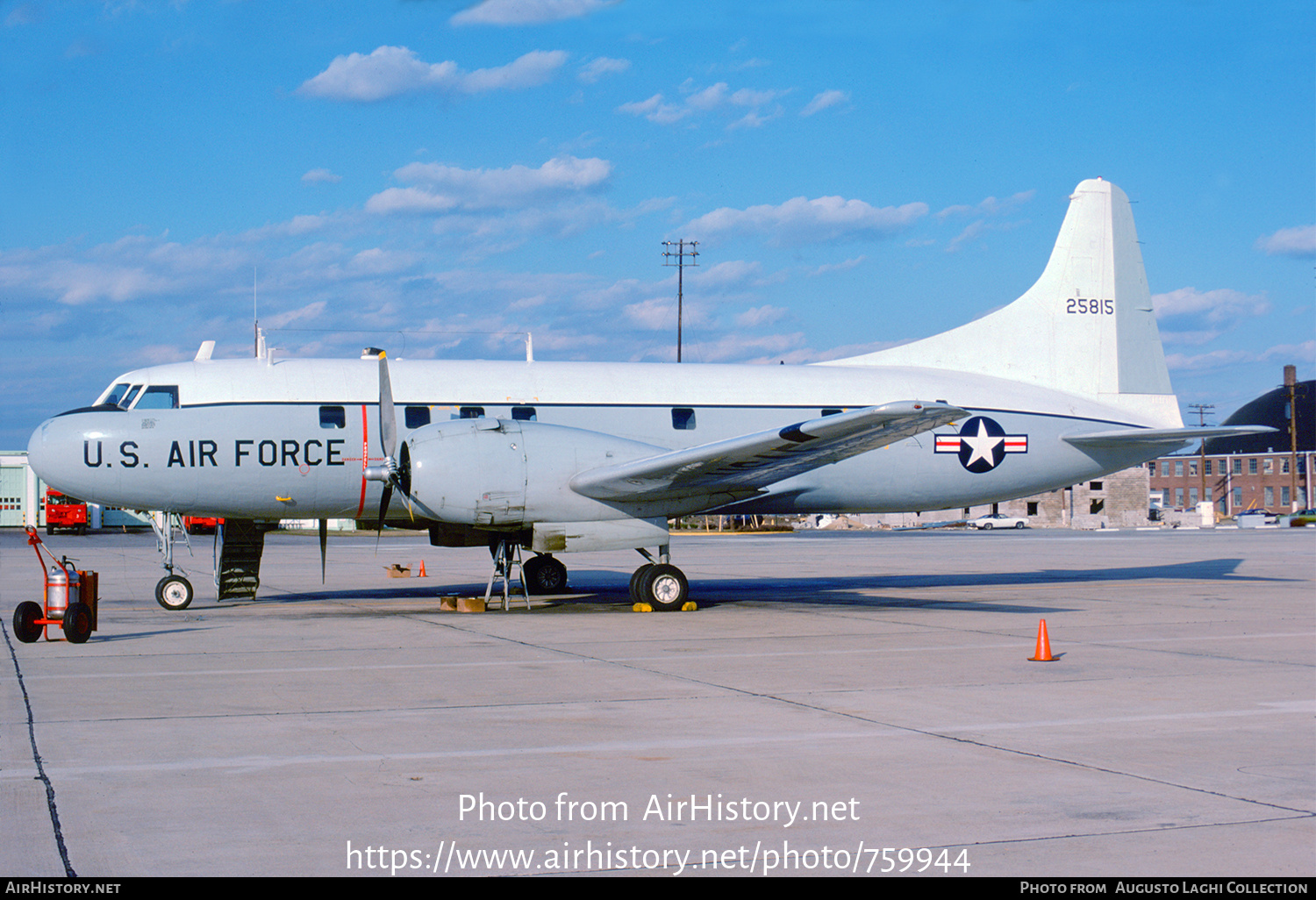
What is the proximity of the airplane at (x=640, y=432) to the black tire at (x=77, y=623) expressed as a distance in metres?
3.79

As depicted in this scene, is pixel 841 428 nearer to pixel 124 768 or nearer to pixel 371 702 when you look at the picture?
pixel 371 702

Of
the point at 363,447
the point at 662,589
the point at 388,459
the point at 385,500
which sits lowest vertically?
the point at 662,589

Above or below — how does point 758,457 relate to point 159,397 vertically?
below

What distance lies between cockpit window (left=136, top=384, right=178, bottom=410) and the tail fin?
12.0 metres

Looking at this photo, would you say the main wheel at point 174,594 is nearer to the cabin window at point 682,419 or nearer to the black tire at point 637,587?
the black tire at point 637,587

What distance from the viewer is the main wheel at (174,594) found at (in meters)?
17.9

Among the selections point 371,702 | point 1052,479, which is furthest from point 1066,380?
point 371,702

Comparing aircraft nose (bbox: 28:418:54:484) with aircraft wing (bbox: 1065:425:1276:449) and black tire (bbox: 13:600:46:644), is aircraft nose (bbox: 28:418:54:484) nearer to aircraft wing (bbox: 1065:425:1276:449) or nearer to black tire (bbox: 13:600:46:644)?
black tire (bbox: 13:600:46:644)

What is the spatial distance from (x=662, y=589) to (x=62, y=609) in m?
8.07

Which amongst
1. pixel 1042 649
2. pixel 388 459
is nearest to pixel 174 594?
pixel 388 459

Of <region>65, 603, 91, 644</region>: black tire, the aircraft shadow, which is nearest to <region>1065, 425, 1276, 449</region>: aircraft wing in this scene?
the aircraft shadow

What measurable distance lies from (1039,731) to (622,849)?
4.03m

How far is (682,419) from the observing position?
19203mm

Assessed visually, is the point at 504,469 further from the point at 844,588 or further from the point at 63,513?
the point at 63,513
